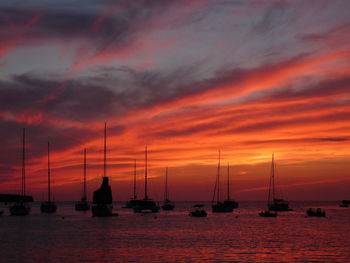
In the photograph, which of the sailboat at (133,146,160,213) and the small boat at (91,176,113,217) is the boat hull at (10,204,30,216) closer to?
the small boat at (91,176,113,217)

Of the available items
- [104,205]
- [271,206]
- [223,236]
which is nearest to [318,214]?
[271,206]

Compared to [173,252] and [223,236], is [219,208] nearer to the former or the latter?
[223,236]

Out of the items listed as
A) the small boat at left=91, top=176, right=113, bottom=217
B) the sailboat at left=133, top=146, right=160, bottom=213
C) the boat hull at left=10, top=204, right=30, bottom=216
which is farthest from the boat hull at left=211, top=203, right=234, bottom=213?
the boat hull at left=10, top=204, right=30, bottom=216

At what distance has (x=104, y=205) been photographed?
14075 centimetres

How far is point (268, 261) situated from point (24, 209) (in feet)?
354

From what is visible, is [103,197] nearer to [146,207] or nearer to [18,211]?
[18,211]

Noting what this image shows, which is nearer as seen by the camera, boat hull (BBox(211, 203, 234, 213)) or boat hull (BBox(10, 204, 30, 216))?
boat hull (BBox(10, 204, 30, 216))

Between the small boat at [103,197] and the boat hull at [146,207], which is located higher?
the small boat at [103,197]

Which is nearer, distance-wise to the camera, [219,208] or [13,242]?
[13,242]

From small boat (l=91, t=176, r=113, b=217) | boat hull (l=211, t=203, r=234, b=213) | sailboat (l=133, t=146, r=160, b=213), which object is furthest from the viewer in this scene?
boat hull (l=211, t=203, r=234, b=213)

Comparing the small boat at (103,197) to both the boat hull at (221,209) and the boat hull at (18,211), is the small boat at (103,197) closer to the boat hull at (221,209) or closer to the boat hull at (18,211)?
the boat hull at (18,211)

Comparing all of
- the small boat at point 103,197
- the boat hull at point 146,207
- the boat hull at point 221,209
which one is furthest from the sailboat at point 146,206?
the small boat at point 103,197

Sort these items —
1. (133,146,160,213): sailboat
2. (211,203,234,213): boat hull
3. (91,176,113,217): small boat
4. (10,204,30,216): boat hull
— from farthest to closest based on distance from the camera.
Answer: (211,203,234,213): boat hull < (133,146,160,213): sailboat < (10,204,30,216): boat hull < (91,176,113,217): small boat

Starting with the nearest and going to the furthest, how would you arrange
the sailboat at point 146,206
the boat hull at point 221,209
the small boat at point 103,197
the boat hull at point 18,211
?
the small boat at point 103,197
the boat hull at point 18,211
the sailboat at point 146,206
the boat hull at point 221,209
